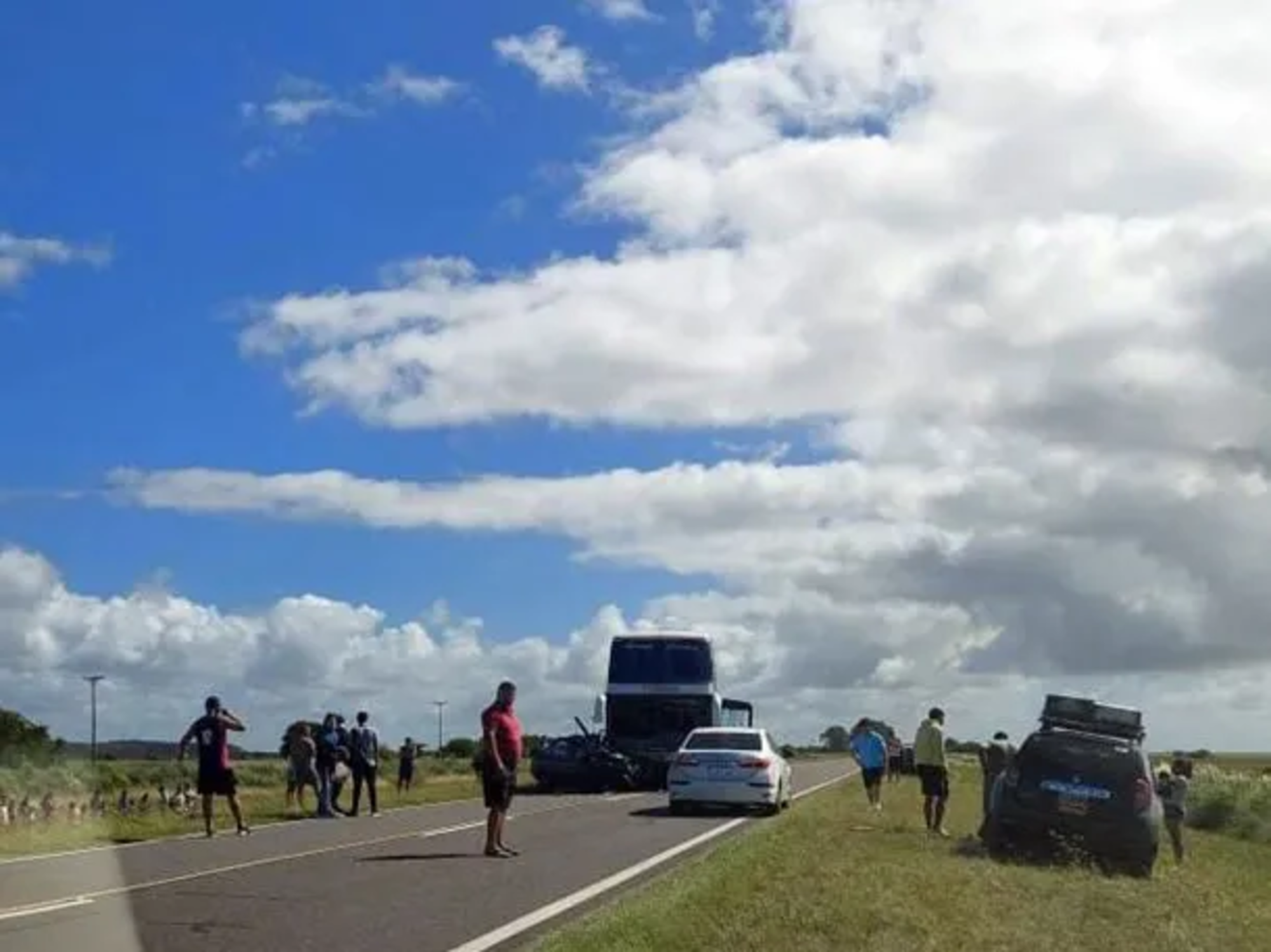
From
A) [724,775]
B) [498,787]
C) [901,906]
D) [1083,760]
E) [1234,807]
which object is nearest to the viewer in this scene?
[901,906]

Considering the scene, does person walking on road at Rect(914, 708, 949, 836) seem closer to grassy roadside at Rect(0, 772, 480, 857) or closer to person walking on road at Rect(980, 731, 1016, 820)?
person walking on road at Rect(980, 731, 1016, 820)

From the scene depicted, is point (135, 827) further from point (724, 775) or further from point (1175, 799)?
point (1175, 799)

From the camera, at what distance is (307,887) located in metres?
16.3

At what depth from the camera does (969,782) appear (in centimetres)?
6181

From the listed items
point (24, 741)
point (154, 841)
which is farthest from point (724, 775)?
point (24, 741)

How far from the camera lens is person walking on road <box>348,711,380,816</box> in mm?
29312

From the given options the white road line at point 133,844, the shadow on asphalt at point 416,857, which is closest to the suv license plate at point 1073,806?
the shadow on asphalt at point 416,857

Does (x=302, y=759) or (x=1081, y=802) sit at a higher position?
(x=302, y=759)

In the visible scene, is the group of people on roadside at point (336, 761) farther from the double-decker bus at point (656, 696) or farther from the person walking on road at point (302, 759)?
the double-decker bus at point (656, 696)

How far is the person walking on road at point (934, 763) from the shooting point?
2598cm

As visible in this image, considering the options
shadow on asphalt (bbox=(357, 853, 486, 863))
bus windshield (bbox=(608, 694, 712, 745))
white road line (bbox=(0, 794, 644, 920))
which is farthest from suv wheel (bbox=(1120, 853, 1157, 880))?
bus windshield (bbox=(608, 694, 712, 745))

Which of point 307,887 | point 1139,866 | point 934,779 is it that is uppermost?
point 934,779

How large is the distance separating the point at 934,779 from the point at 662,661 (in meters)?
18.8

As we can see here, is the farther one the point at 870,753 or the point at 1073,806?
the point at 870,753
